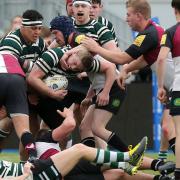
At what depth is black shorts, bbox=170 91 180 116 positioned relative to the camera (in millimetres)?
8656

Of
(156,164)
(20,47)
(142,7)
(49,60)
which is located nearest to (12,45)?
(20,47)

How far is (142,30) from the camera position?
9.88 m

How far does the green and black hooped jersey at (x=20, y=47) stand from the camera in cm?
Answer: 985

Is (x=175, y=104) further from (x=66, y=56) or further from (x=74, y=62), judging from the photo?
(x=66, y=56)

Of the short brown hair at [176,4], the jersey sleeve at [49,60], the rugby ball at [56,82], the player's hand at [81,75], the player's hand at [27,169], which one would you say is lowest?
the player's hand at [27,169]

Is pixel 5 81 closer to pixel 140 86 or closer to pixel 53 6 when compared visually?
pixel 140 86

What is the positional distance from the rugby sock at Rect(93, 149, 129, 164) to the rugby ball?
5.18 ft

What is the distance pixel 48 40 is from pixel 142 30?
7.83 ft

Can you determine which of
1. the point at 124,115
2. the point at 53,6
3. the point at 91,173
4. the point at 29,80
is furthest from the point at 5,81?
the point at 53,6

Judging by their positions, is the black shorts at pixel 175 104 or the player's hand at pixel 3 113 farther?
the player's hand at pixel 3 113

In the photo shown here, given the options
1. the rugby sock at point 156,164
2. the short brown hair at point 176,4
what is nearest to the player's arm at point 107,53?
the short brown hair at point 176,4

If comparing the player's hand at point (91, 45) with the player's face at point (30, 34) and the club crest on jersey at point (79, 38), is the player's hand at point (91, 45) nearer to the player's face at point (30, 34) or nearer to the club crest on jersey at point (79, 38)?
the club crest on jersey at point (79, 38)

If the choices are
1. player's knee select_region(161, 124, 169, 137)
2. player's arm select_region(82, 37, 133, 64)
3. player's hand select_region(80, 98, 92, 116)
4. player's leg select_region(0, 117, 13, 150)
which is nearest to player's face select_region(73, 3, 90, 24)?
player's arm select_region(82, 37, 133, 64)

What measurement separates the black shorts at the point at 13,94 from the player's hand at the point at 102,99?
117 cm
